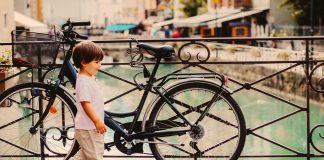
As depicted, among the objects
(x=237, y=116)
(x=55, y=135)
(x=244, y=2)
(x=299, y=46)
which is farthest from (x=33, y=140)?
(x=244, y=2)

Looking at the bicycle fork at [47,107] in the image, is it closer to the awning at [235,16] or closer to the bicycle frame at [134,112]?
the bicycle frame at [134,112]

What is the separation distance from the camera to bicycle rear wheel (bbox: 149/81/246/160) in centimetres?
377

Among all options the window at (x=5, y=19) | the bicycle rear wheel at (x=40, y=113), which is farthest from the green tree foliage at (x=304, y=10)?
the bicycle rear wheel at (x=40, y=113)

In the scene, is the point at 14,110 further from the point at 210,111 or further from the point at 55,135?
the point at 210,111

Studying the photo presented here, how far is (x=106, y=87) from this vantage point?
2814 cm

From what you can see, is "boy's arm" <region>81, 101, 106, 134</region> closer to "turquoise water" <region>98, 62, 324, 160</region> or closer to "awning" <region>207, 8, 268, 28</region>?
"turquoise water" <region>98, 62, 324, 160</region>

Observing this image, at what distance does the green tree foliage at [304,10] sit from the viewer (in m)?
29.5

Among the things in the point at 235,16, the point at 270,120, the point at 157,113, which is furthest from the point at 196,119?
the point at 235,16

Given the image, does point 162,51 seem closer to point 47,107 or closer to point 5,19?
point 47,107

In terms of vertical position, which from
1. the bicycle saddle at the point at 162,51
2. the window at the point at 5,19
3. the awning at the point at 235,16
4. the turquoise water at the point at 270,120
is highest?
the awning at the point at 235,16

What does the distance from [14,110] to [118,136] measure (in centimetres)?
165

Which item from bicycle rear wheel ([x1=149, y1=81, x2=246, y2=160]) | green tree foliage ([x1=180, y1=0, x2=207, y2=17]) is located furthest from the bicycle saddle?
green tree foliage ([x1=180, y1=0, x2=207, y2=17])

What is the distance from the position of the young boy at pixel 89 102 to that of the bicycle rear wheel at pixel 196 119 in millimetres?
502

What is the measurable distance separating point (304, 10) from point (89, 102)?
2779 cm
